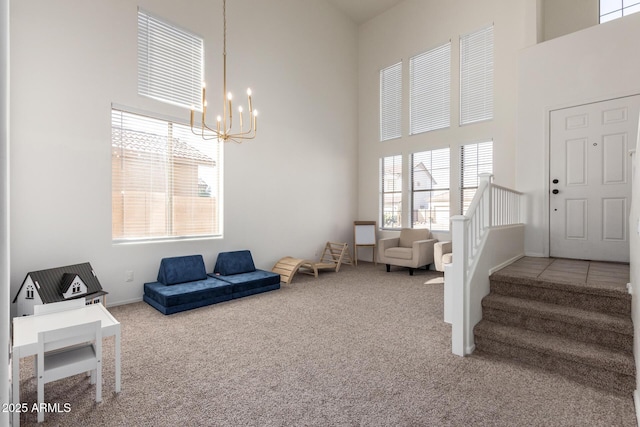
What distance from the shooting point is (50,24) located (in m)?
3.61

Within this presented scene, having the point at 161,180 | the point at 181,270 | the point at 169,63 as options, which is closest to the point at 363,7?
the point at 169,63

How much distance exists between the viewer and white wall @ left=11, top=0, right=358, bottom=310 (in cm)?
351

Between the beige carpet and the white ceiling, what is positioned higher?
the white ceiling

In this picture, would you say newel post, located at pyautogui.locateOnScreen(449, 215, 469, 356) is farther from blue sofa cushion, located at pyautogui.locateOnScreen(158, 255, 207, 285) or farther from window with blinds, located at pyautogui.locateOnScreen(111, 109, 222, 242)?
window with blinds, located at pyautogui.locateOnScreen(111, 109, 222, 242)

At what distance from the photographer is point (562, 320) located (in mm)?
2576

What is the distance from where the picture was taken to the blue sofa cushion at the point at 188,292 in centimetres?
381

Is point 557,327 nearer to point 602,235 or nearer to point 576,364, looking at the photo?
point 576,364

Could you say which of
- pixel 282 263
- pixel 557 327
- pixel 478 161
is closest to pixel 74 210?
pixel 282 263

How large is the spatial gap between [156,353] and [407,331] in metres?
2.29

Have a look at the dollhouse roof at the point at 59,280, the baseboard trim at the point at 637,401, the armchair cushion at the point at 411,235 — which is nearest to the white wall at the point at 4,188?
the baseboard trim at the point at 637,401

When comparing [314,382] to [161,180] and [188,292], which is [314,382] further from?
[161,180]

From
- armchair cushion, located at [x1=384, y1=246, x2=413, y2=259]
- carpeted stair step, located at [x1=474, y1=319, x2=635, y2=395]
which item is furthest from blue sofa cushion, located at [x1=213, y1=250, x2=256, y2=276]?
carpeted stair step, located at [x1=474, y1=319, x2=635, y2=395]

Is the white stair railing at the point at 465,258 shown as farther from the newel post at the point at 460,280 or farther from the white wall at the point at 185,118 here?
the white wall at the point at 185,118

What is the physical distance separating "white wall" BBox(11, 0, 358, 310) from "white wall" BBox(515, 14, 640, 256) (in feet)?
11.8
